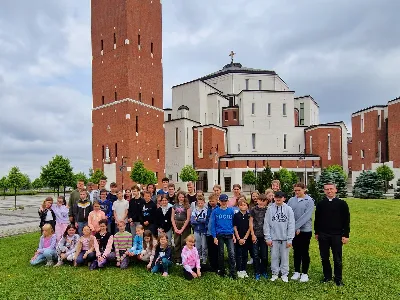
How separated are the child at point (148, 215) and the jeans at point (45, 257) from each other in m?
2.49

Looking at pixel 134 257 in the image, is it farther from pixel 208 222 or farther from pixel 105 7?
pixel 105 7

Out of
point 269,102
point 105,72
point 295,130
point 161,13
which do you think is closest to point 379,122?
point 295,130

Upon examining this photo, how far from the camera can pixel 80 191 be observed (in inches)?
338

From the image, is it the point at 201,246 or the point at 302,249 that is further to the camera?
the point at 201,246

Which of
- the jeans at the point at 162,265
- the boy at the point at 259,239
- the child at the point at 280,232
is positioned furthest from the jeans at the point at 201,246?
the child at the point at 280,232

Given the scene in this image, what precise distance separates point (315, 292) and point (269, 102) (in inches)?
1848

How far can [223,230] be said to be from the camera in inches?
269

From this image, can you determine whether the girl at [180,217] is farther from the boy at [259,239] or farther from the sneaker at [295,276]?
the sneaker at [295,276]

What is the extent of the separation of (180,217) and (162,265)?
1188mm

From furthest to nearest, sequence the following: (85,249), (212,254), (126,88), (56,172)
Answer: (126,88) < (56,172) < (85,249) < (212,254)

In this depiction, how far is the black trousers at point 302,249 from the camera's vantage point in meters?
6.55

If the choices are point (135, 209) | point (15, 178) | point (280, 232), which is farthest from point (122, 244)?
point (15, 178)

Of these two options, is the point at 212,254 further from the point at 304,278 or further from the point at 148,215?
the point at 304,278

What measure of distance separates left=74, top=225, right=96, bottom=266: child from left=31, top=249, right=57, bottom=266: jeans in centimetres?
79
